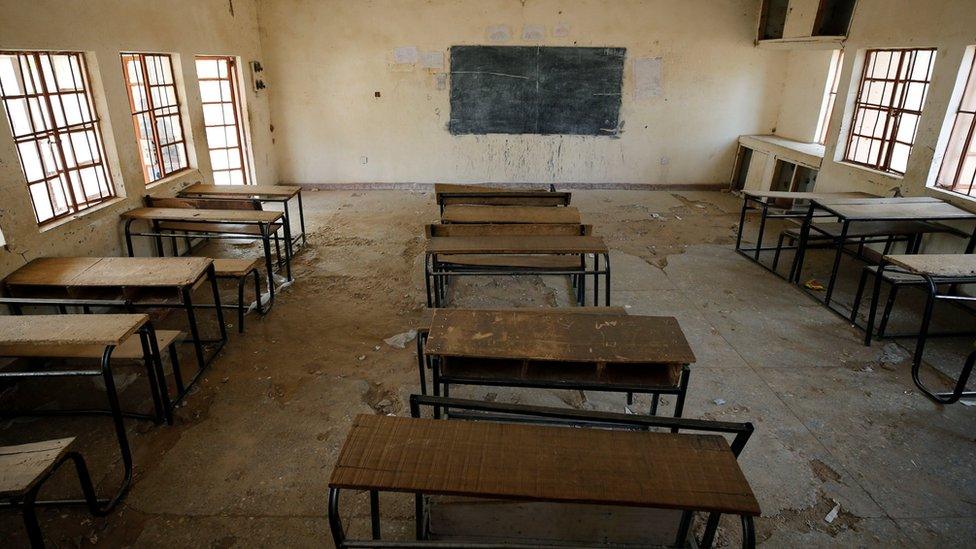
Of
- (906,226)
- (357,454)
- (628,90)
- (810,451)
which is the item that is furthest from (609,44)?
(357,454)

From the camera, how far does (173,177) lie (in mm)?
5137

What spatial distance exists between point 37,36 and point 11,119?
1.90 ft

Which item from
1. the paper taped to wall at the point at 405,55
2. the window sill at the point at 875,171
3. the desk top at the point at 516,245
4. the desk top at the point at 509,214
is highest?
the paper taped to wall at the point at 405,55

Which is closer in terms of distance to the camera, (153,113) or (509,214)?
(509,214)

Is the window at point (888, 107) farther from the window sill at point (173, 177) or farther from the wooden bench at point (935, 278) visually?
the window sill at point (173, 177)

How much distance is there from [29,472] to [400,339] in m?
2.20

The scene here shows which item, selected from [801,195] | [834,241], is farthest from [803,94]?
[834,241]

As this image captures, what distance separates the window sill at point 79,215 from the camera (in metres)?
3.63

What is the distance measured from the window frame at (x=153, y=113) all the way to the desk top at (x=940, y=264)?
19.4 ft

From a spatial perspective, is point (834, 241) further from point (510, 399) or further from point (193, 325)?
point (193, 325)

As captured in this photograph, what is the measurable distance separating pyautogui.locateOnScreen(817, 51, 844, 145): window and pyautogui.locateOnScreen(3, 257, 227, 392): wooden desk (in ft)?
22.7

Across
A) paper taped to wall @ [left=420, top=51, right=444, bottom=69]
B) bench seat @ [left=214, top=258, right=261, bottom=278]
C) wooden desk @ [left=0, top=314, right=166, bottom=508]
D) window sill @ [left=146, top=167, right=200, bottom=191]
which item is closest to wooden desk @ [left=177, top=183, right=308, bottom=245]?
window sill @ [left=146, top=167, right=200, bottom=191]

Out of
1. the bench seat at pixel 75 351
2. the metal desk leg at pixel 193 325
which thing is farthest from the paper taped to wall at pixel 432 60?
the bench seat at pixel 75 351

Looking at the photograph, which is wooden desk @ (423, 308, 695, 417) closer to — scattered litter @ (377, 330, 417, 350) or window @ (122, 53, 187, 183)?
scattered litter @ (377, 330, 417, 350)
